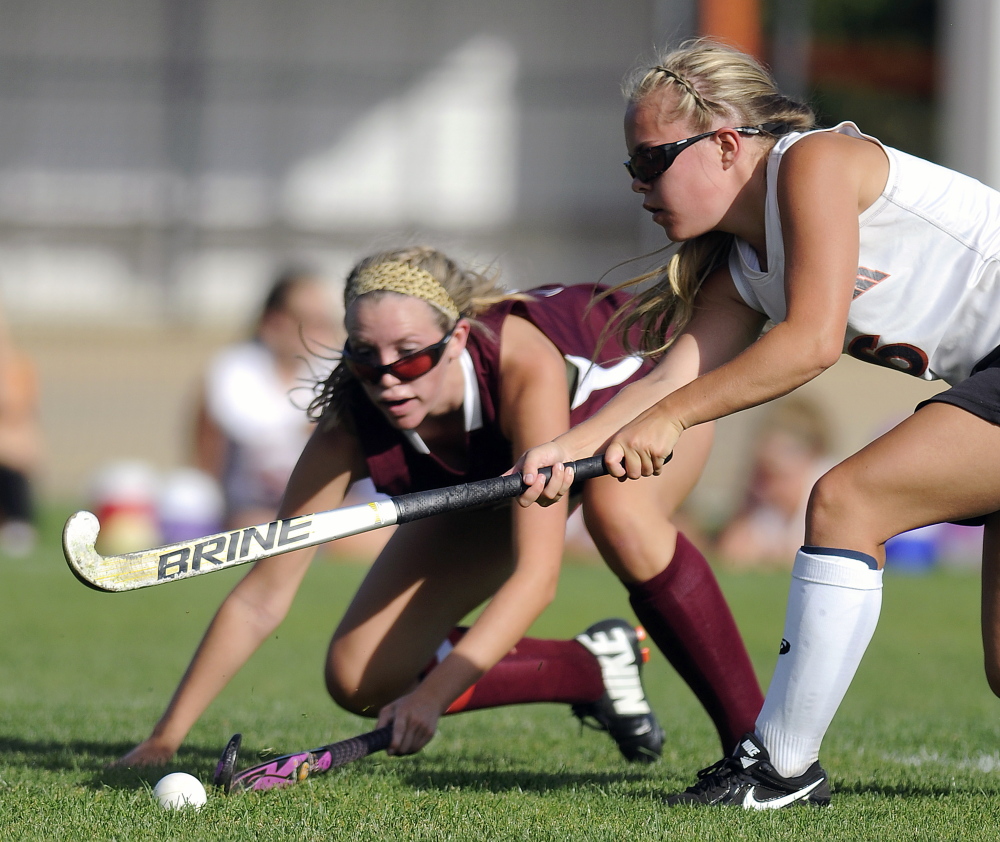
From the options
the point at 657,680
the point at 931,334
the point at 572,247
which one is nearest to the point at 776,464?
the point at 657,680

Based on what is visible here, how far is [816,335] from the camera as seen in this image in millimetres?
2447

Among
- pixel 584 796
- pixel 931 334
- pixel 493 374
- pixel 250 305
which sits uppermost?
pixel 931 334

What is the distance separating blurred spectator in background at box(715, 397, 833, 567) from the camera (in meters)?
9.04

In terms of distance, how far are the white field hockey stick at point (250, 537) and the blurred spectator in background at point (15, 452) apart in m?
7.23

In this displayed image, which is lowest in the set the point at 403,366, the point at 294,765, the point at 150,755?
the point at 150,755

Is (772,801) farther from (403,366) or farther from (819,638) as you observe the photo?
(403,366)

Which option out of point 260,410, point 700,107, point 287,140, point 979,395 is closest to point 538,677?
point 979,395

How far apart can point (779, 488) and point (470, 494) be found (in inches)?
263

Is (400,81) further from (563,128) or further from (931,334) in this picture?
(931,334)

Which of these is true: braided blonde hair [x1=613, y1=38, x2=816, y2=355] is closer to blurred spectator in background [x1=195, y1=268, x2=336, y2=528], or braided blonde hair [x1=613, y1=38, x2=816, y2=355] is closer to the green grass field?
the green grass field

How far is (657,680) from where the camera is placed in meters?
5.50

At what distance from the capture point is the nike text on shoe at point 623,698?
3.64 meters

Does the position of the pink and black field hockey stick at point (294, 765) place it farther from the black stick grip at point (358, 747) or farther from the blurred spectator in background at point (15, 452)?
the blurred spectator in background at point (15, 452)

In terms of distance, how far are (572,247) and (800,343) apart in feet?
49.7
